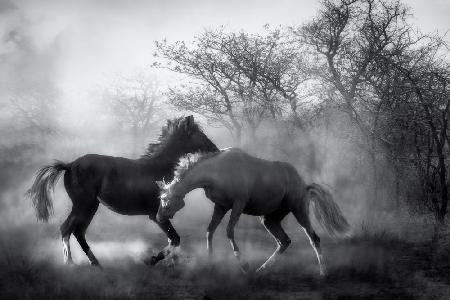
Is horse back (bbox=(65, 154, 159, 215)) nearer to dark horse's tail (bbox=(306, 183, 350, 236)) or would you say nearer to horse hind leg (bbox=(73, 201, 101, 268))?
horse hind leg (bbox=(73, 201, 101, 268))

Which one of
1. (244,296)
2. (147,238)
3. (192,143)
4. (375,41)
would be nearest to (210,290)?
(244,296)

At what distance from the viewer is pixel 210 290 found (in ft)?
19.5

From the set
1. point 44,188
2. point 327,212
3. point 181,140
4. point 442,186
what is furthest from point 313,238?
point 442,186

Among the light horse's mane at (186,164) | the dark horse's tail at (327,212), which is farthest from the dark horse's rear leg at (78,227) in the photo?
the dark horse's tail at (327,212)

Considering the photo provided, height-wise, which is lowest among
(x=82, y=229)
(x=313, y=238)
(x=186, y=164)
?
(x=313, y=238)

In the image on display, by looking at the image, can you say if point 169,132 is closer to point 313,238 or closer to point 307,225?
point 307,225

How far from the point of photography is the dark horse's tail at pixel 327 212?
26.2 ft

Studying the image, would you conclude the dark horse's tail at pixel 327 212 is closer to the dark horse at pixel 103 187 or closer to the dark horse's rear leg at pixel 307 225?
the dark horse's rear leg at pixel 307 225

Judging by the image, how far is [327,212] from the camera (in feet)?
26.4

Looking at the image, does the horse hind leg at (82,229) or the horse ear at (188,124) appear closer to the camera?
the horse hind leg at (82,229)

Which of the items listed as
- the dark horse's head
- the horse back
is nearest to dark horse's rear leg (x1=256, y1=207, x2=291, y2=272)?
the dark horse's head

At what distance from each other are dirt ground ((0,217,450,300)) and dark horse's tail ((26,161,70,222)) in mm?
797

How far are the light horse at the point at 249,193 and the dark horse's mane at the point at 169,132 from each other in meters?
1.15

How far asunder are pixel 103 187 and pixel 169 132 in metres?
1.74
